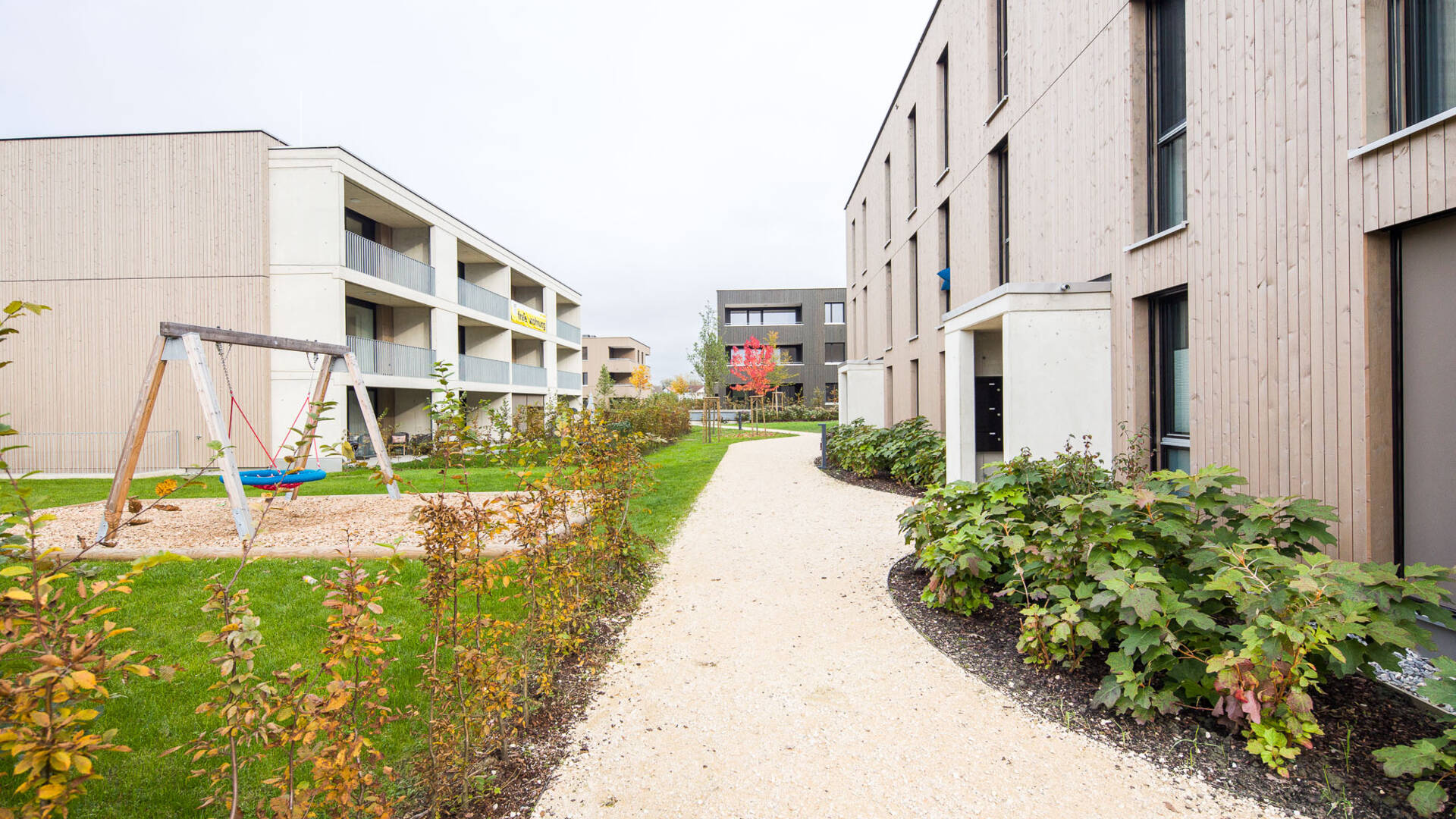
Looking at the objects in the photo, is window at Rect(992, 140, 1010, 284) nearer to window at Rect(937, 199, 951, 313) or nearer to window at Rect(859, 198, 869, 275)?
window at Rect(937, 199, 951, 313)

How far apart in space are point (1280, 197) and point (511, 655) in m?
5.76

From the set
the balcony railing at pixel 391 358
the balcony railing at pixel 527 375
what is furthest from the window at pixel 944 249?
the balcony railing at pixel 527 375

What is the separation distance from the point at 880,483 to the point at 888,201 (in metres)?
8.08

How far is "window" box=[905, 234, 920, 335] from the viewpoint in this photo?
13016 mm

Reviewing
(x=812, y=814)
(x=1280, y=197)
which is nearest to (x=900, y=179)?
(x=1280, y=197)

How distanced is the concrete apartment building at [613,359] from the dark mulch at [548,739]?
54.9 metres

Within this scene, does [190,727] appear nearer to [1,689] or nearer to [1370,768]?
[1,689]

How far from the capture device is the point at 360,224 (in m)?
18.3

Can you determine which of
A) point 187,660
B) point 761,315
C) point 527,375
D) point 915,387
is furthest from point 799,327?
point 187,660

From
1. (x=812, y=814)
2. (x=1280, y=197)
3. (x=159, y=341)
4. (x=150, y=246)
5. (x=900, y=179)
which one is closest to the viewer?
(x=812, y=814)

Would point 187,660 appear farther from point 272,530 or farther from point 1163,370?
point 1163,370

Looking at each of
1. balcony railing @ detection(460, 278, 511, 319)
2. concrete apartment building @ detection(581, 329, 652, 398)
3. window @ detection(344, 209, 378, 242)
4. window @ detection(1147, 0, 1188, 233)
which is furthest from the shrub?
concrete apartment building @ detection(581, 329, 652, 398)

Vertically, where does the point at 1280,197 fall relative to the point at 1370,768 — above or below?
above

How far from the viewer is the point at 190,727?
9.91ft
